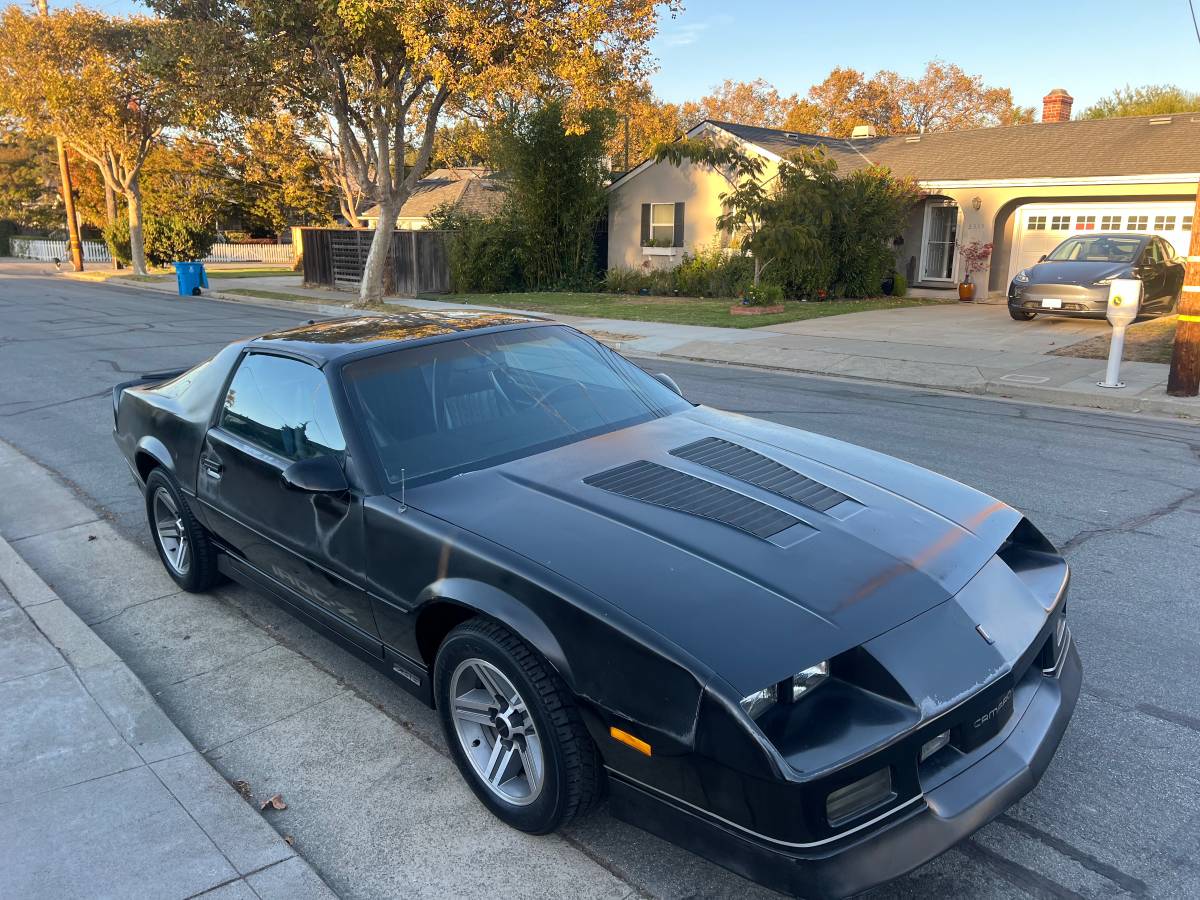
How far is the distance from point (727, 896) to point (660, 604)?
3.04ft

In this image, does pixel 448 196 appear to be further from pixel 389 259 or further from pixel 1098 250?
pixel 1098 250

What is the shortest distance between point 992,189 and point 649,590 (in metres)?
21.8

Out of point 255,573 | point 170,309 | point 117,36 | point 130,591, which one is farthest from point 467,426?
point 117,36

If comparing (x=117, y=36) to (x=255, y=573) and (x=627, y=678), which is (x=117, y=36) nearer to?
(x=255, y=573)

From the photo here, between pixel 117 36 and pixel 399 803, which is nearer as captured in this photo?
pixel 399 803

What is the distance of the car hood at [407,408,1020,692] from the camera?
7.77 feet

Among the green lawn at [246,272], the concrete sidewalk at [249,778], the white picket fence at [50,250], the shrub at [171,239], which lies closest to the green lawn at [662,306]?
the concrete sidewalk at [249,778]

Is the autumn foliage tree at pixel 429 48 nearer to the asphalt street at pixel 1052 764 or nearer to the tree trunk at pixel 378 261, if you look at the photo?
the tree trunk at pixel 378 261

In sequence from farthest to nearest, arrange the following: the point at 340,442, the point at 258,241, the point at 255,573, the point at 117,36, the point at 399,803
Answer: the point at 258,241 → the point at 117,36 → the point at 255,573 → the point at 340,442 → the point at 399,803

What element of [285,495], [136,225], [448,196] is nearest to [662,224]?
[136,225]

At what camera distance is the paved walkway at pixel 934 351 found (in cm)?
1058

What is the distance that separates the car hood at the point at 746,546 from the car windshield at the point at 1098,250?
50.4 feet

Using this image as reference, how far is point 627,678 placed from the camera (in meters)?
2.36

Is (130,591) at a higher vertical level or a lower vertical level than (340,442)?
lower
